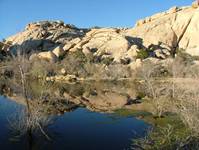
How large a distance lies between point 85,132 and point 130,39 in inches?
3044

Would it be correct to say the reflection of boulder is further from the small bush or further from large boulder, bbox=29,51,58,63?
large boulder, bbox=29,51,58,63

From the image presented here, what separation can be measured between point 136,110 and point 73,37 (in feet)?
266

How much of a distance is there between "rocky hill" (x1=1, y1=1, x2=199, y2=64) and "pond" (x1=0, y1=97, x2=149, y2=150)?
185ft

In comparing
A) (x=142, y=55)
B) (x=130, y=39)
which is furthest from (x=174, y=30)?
(x=142, y=55)

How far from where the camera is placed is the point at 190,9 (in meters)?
110

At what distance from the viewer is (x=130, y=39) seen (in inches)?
4055

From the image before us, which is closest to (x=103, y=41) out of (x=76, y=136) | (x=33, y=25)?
(x=33, y=25)

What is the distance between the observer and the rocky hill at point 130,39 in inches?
3743

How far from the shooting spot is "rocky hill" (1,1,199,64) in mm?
95062

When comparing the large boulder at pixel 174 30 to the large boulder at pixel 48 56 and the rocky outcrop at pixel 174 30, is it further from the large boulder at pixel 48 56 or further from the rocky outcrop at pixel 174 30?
the large boulder at pixel 48 56

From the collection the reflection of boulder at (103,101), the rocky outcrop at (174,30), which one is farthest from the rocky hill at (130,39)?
the reflection of boulder at (103,101)

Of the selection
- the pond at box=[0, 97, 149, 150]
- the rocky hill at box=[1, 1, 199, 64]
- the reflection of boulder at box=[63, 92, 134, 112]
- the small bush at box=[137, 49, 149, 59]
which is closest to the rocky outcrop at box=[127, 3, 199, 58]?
the rocky hill at box=[1, 1, 199, 64]

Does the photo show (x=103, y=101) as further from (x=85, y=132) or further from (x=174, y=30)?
(x=174, y=30)

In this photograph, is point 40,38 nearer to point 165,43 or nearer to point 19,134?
point 165,43
